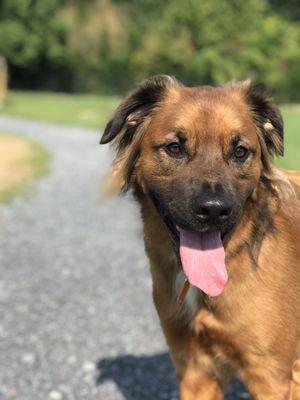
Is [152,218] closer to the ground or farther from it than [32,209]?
farther from it

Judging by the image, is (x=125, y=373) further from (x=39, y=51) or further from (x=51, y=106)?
(x=39, y=51)

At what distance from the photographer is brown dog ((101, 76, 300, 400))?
3.27 metres

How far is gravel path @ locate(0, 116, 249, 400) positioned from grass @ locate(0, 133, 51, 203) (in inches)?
31.1

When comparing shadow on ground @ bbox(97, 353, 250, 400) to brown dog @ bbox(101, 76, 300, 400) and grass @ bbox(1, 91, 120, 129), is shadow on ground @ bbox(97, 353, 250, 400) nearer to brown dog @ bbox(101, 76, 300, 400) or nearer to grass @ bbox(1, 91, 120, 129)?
brown dog @ bbox(101, 76, 300, 400)

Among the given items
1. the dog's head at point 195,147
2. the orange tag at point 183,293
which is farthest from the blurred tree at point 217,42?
the orange tag at point 183,293

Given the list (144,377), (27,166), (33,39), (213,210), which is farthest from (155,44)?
(213,210)

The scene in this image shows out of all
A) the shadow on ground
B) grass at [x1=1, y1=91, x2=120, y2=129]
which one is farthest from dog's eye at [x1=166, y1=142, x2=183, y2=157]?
grass at [x1=1, y1=91, x2=120, y2=129]

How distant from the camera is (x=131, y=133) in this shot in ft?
12.0

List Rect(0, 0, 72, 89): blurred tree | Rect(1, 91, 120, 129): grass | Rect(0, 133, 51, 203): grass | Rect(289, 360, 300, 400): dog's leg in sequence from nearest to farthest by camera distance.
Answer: Rect(289, 360, 300, 400): dog's leg < Rect(0, 133, 51, 203): grass < Rect(1, 91, 120, 129): grass < Rect(0, 0, 72, 89): blurred tree

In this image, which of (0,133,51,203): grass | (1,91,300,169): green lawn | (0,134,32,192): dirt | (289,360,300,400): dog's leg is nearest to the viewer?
(289,360,300,400): dog's leg

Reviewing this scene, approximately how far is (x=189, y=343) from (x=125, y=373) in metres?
1.29

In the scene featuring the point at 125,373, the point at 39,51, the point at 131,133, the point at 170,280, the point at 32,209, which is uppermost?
the point at 131,133

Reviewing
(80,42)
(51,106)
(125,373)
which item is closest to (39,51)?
(80,42)

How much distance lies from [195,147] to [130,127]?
502 millimetres
